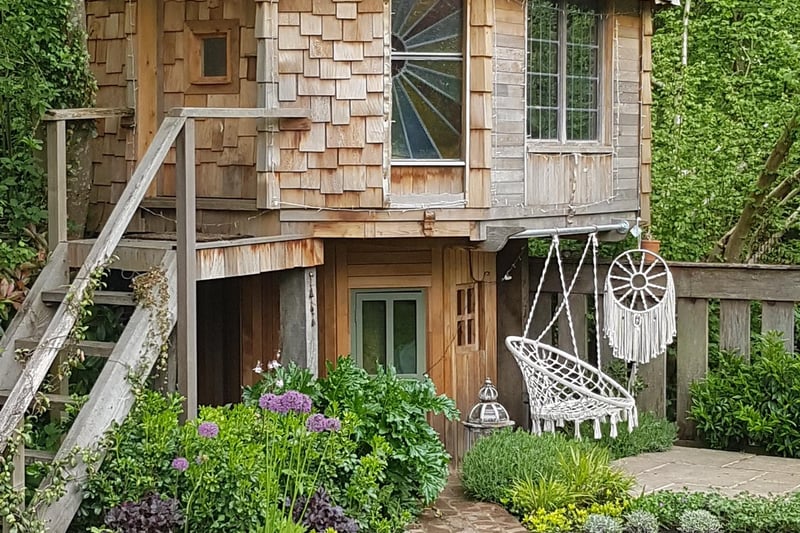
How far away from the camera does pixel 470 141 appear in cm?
919

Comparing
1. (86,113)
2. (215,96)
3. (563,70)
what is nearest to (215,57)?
(215,96)

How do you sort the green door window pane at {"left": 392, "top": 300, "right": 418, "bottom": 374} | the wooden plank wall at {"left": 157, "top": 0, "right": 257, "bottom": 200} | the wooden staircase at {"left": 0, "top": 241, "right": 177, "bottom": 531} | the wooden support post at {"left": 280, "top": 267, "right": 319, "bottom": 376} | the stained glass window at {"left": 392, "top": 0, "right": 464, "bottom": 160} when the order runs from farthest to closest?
the green door window pane at {"left": 392, "top": 300, "right": 418, "bottom": 374} < the wooden plank wall at {"left": 157, "top": 0, "right": 257, "bottom": 200} < the stained glass window at {"left": 392, "top": 0, "right": 464, "bottom": 160} < the wooden support post at {"left": 280, "top": 267, "right": 319, "bottom": 376} < the wooden staircase at {"left": 0, "top": 241, "right": 177, "bottom": 531}

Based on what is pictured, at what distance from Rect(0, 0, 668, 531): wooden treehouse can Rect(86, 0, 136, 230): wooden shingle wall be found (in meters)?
0.02

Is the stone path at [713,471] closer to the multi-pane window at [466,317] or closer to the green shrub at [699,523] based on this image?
the green shrub at [699,523]

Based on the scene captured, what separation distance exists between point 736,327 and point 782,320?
390 millimetres

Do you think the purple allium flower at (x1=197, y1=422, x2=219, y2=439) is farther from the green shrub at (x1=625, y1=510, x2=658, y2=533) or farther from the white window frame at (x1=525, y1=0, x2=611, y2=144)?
the white window frame at (x1=525, y1=0, x2=611, y2=144)

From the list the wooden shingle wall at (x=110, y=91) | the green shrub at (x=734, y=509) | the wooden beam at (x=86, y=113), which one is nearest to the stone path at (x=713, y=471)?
the green shrub at (x=734, y=509)

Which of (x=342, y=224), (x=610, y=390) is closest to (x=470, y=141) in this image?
(x=342, y=224)

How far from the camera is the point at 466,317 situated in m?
10.4

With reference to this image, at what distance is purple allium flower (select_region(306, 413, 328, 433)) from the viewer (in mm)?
7371

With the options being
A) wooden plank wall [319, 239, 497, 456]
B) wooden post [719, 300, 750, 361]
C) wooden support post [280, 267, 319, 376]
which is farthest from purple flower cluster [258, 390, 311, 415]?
wooden post [719, 300, 750, 361]

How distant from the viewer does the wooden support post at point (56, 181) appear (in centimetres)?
836

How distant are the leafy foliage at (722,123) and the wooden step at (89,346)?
738 cm

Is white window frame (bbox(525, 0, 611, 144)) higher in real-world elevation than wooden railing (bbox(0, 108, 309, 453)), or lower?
higher
